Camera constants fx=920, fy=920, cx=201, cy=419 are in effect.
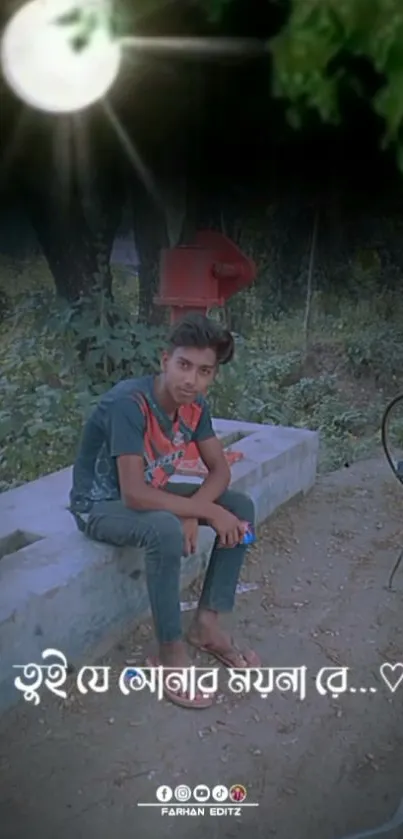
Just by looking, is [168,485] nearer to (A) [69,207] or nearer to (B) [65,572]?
(B) [65,572]

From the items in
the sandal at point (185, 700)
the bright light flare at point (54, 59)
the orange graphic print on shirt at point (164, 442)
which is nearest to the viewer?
the bright light flare at point (54, 59)

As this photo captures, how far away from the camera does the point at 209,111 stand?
1.13 metres

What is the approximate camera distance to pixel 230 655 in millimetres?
1196

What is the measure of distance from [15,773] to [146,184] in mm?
743

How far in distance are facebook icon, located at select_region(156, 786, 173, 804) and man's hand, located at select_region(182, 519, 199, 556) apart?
1.01ft

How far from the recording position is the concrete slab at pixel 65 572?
3.84 feet

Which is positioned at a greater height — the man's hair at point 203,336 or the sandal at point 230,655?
the man's hair at point 203,336

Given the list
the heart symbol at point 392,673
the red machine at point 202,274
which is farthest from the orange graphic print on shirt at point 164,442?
the heart symbol at point 392,673

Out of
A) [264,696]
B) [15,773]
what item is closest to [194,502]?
[264,696]

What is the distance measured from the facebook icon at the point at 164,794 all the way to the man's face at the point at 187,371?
498mm

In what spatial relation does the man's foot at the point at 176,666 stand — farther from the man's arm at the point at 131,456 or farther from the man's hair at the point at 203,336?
the man's hair at the point at 203,336

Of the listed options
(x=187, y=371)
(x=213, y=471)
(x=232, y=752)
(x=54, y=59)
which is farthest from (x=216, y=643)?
(x=54, y=59)

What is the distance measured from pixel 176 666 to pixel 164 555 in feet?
0.50

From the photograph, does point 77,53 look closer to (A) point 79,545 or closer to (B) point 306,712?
(A) point 79,545
